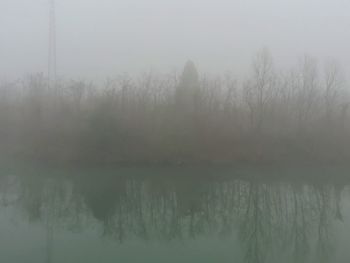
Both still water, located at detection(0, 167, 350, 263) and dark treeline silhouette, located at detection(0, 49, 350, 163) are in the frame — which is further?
dark treeline silhouette, located at detection(0, 49, 350, 163)

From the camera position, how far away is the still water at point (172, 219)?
7859 millimetres

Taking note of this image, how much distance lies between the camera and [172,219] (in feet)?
34.5

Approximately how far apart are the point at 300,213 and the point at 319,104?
15.5 meters

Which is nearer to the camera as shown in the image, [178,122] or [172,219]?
[172,219]

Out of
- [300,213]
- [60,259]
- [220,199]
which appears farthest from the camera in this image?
[220,199]

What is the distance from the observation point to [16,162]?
66.6ft

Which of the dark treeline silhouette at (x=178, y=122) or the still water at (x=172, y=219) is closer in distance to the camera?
the still water at (x=172, y=219)

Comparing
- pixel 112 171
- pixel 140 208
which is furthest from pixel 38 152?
pixel 140 208

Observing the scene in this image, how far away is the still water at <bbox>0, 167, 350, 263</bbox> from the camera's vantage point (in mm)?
7859

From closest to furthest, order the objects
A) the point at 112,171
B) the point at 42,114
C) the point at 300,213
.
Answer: the point at 300,213 < the point at 112,171 < the point at 42,114

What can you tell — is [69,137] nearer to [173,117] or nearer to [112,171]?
[112,171]

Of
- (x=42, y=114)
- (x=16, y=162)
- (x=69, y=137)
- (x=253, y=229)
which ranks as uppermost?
(x=42, y=114)

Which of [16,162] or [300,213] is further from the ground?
[16,162]

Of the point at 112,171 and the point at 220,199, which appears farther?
the point at 112,171
